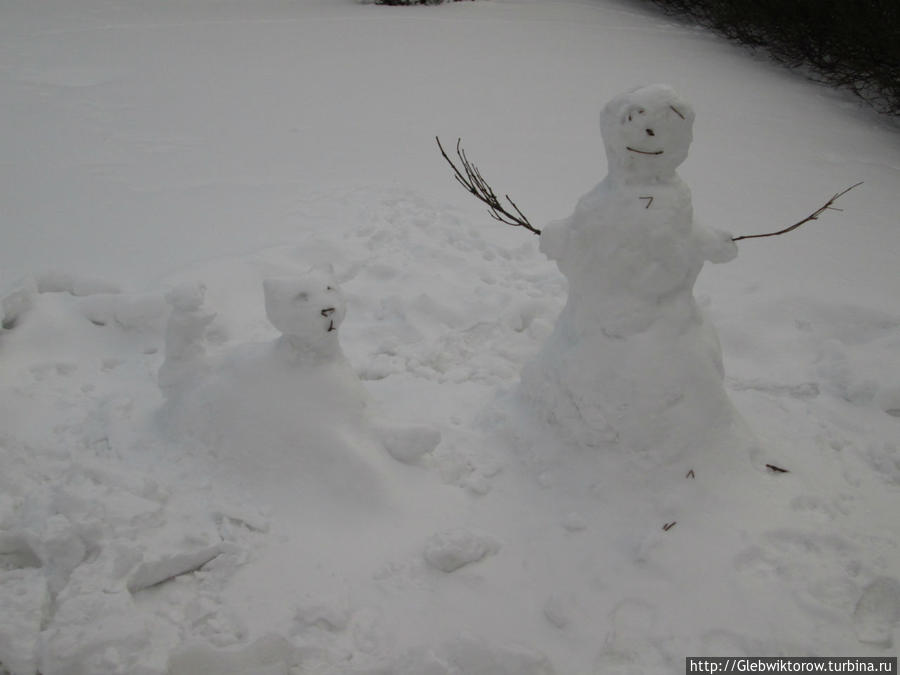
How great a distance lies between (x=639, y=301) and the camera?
2.46 m

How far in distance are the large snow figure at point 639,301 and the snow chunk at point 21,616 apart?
179 cm

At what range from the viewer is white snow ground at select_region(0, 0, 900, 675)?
2.10 metres

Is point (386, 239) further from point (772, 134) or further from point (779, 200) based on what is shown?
point (772, 134)

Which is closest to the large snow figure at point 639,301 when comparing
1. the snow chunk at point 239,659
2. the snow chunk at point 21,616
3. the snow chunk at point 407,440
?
the snow chunk at point 407,440

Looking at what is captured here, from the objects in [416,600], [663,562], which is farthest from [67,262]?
[663,562]

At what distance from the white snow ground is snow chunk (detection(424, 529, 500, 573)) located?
0.03 feet

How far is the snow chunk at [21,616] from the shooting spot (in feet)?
6.15

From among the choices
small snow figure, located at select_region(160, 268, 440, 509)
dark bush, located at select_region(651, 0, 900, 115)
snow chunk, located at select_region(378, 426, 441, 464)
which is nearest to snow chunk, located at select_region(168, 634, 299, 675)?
small snow figure, located at select_region(160, 268, 440, 509)

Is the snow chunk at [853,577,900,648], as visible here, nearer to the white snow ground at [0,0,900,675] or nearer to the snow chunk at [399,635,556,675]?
the white snow ground at [0,0,900,675]

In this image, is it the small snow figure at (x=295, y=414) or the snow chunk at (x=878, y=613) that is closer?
the snow chunk at (x=878, y=613)

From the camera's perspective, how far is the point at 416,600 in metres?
2.19

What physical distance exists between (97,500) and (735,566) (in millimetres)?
2084

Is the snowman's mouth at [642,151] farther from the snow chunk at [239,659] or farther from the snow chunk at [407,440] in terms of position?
the snow chunk at [239,659]

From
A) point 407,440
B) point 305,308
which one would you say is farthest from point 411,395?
point 305,308
